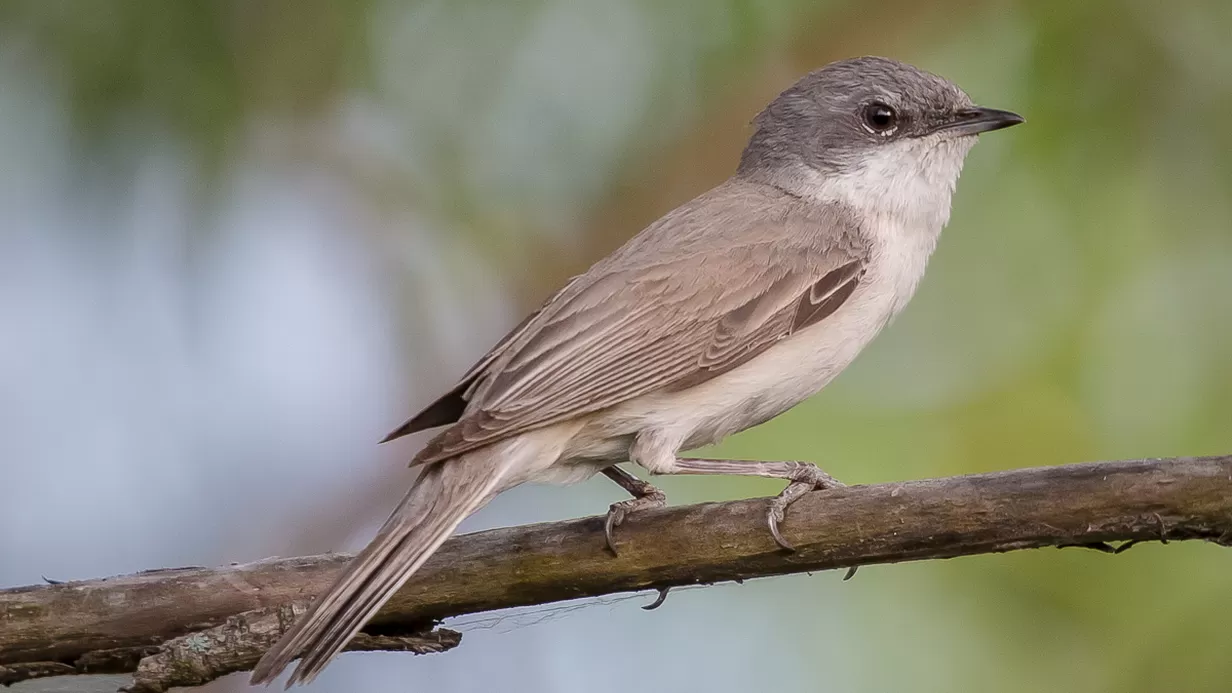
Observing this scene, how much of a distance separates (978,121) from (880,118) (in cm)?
39

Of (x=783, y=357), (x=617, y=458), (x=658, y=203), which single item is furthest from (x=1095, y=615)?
(x=658, y=203)

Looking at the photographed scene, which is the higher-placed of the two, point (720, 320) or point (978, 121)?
point (978, 121)

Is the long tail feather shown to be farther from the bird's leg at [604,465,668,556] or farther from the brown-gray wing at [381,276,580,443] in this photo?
the brown-gray wing at [381,276,580,443]

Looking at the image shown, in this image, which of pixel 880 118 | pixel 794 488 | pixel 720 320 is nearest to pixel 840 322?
pixel 720 320

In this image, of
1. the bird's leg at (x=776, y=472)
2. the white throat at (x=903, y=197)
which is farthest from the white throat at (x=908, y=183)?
the bird's leg at (x=776, y=472)

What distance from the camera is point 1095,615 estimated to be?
164 inches

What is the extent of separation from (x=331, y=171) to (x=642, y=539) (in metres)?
2.72

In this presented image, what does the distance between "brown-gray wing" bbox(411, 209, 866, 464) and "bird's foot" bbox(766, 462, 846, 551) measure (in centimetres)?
44

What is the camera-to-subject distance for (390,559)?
3.36 m

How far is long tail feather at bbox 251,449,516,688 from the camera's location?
315 centimetres

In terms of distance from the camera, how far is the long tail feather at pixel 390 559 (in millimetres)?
3154

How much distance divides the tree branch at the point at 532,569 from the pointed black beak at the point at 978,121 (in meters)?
1.87

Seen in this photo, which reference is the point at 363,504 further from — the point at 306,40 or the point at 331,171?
the point at 306,40

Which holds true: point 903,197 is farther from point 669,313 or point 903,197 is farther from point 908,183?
point 669,313
